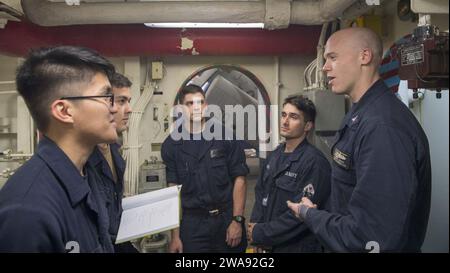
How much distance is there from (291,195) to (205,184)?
2.19 feet

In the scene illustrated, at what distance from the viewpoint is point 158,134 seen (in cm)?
326

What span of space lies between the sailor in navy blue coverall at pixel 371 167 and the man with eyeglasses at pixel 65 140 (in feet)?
2.94

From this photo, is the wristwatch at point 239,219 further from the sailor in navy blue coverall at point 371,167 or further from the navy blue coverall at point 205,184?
the sailor in navy blue coverall at point 371,167

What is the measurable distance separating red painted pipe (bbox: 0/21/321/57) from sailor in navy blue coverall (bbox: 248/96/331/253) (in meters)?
0.74

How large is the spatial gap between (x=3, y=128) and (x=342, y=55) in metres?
2.92

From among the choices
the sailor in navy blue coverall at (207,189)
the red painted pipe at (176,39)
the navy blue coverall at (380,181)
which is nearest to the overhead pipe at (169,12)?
the red painted pipe at (176,39)

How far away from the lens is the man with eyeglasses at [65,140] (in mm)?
885

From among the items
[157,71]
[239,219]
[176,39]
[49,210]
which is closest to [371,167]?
[49,210]

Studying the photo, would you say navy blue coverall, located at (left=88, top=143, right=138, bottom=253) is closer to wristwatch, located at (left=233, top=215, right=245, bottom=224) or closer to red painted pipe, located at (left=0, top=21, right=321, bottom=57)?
wristwatch, located at (left=233, top=215, right=245, bottom=224)

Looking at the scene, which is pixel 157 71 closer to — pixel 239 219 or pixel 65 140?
pixel 239 219

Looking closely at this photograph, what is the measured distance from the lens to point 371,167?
117 cm

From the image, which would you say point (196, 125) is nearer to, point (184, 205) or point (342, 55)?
point (184, 205)
